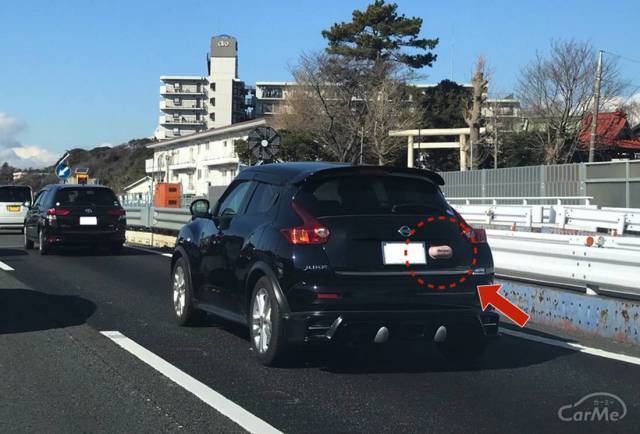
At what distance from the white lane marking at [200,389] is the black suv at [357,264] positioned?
70 centimetres

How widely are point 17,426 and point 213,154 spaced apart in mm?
78816

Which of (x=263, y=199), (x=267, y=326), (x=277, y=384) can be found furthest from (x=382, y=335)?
(x=263, y=199)

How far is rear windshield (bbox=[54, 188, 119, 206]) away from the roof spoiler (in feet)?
38.2

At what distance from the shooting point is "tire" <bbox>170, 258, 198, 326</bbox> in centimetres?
777

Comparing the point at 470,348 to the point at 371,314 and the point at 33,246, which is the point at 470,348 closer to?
the point at 371,314

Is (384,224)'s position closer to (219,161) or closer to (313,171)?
(313,171)

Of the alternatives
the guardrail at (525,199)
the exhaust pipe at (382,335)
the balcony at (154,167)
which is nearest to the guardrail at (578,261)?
the exhaust pipe at (382,335)

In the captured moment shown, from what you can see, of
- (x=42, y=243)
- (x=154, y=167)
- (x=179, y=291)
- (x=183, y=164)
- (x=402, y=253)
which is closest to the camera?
(x=402, y=253)

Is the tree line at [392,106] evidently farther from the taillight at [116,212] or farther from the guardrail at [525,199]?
the taillight at [116,212]

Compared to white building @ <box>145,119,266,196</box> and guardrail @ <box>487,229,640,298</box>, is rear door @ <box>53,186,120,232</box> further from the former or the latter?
white building @ <box>145,119,266,196</box>

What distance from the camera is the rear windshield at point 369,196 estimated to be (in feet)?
19.3

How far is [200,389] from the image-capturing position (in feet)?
18.1

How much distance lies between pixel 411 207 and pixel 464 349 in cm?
149

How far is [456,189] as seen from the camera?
36719 mm
